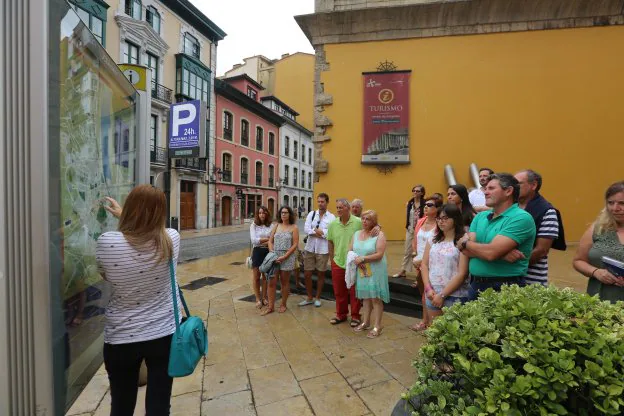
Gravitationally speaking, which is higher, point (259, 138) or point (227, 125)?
point (227, 125)

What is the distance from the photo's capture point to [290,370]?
3232mm

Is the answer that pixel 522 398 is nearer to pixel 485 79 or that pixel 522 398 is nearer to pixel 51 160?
pixel 51 160

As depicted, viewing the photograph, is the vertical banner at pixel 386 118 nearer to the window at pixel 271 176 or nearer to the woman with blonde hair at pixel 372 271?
the woman with blonde hair at pixel 372 271

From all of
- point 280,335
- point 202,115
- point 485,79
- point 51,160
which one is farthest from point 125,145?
point 485,79

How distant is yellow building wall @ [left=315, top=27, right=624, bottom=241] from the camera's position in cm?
777

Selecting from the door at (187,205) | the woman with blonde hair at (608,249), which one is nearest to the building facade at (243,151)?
the door at (187,205)

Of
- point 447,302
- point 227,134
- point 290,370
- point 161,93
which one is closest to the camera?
point 447,302

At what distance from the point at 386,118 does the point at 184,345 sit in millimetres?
7632

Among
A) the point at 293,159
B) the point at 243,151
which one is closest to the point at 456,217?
the point at 243,151

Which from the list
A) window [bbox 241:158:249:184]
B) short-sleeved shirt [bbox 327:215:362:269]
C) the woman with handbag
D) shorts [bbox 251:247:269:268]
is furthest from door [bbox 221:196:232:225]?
short-sleeved shirt [bbox 327:215:362:269]

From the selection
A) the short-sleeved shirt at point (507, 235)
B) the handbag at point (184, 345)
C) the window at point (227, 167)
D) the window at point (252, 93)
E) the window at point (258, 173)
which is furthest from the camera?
the window at point (258, 173)

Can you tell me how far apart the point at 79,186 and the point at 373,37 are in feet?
26.6

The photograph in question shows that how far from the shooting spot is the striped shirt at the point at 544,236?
2.74m

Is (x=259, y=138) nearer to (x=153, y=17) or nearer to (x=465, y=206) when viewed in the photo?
(x=153, y=17)
